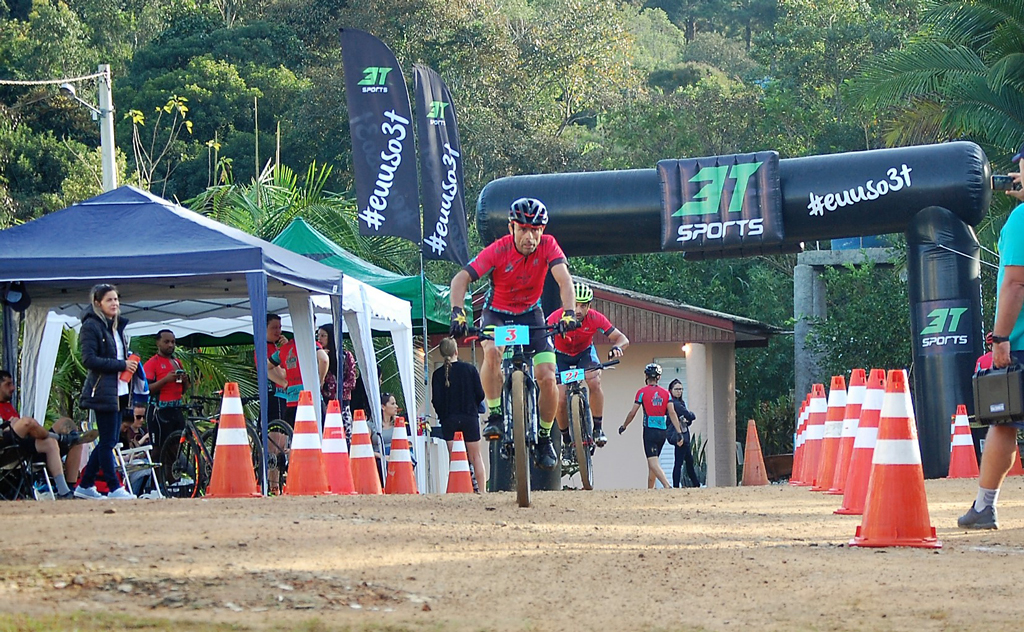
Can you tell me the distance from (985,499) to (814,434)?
572cm

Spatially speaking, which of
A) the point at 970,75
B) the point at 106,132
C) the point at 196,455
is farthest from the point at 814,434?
the point at 106,132

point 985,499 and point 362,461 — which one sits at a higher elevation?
point 362,461

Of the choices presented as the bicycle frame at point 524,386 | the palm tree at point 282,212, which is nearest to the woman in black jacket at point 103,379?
the bicycle frame at point 524,386

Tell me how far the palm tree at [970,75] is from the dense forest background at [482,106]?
4.95 metres

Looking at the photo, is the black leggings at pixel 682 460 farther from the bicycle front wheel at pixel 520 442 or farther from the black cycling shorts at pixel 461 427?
the bicycle front wheel at pixel 520 442

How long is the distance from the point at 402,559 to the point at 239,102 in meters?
39.6

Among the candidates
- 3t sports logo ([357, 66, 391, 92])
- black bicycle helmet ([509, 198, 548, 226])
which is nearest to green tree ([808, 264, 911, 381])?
3t sports logo ([357, 66, 391, 92])

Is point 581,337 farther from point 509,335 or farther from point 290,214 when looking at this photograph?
point 290,214

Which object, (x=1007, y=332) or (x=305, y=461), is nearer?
(x=1007, y=332)

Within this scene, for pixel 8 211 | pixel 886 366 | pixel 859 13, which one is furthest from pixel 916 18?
pixel 8 211

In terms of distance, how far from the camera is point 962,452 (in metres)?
15.1

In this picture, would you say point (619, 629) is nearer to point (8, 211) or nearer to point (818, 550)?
point (818, 550)

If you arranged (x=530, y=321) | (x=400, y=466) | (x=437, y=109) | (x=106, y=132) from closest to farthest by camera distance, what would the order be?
1. (x=530, y=321)
2. (x=400, y=466)
3. (x=437, y=109)
4. (x=106, y=132)

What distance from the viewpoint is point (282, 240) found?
2039 centimetres
